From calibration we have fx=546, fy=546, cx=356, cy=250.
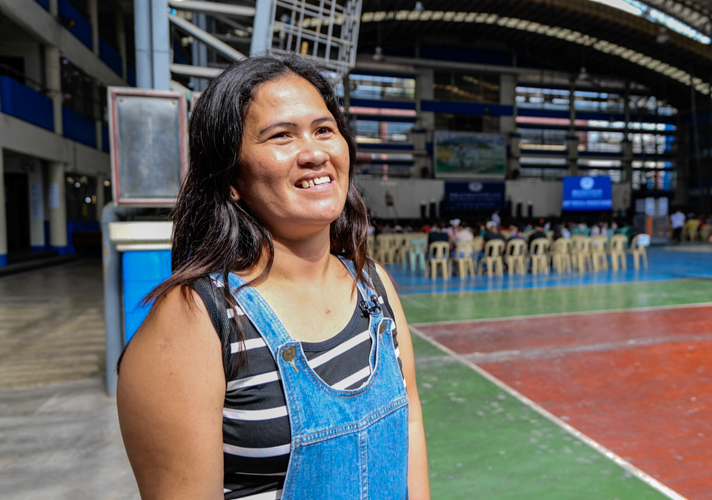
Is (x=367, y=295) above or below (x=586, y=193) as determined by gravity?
below

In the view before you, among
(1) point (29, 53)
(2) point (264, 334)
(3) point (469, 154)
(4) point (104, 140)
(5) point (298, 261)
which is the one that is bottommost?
(2) point (264, 334)

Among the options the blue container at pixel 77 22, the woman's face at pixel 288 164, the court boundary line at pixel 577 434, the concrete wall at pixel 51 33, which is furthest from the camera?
the blue container at pixel 77 22

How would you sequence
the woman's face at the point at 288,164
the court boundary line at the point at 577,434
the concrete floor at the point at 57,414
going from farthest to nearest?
the concrete floor at the point at 57,414, the court boundary line at the point at 577,434, the woman's face at the point at 288,164

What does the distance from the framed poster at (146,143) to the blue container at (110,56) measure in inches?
651

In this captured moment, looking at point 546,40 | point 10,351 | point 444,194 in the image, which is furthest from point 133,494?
point 546,40

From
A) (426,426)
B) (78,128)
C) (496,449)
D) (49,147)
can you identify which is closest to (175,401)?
(496,449)

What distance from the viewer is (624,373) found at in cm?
408

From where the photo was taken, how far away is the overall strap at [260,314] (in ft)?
2.91

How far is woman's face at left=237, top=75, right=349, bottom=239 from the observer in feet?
3.12

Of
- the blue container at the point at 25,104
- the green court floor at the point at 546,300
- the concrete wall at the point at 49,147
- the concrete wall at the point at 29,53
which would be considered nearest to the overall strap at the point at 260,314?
the green court floor at the point at 546,300

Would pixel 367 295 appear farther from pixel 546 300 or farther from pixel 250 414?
pixel 546 300

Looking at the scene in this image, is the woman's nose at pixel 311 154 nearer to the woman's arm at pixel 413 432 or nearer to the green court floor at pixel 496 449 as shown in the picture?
the woman's arm at pixel 413 432

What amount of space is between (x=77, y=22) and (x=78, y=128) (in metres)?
2.96

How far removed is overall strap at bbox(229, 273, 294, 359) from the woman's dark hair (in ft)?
0.10
